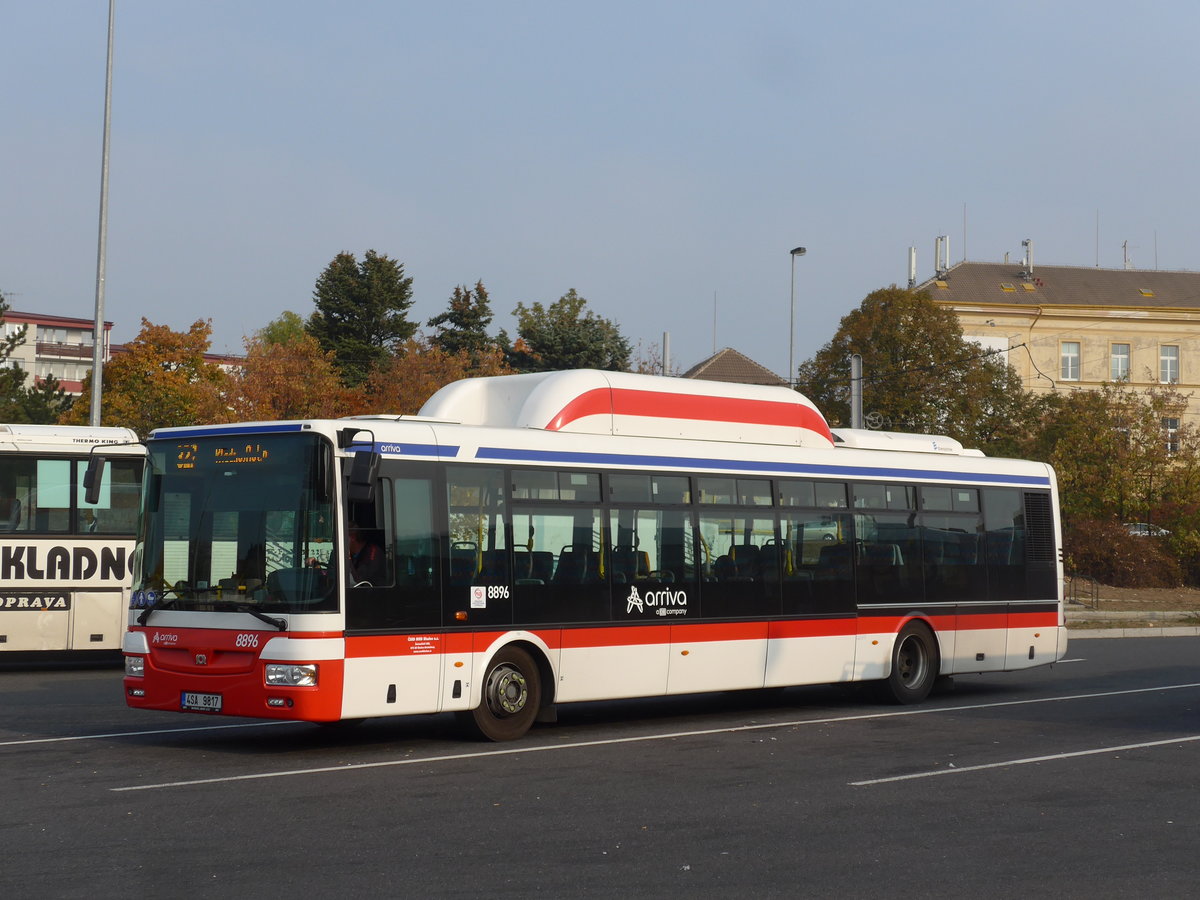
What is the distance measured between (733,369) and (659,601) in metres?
64.0

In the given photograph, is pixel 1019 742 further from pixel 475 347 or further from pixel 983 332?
pixel 983 332

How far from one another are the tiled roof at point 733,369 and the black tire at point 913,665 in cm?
Answer: 5896

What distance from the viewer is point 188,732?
14258mm

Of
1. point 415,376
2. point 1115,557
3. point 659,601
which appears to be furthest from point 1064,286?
point 659,601

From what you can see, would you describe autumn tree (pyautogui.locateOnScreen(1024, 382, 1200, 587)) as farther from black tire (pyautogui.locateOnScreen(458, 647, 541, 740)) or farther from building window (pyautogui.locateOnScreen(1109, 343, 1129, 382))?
black tire (pyautogui.locateOnScreen(458, 647, 541, 740))

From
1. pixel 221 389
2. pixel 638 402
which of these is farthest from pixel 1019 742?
pixel 221 389

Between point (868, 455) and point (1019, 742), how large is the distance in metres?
4.66

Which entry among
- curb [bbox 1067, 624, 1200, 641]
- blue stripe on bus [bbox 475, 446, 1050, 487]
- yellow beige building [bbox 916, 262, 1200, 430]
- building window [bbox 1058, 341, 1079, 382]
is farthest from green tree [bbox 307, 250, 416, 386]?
blue stripe on bus [bbox 475, 446, 1050, 487]

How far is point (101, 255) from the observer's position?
1156 inches

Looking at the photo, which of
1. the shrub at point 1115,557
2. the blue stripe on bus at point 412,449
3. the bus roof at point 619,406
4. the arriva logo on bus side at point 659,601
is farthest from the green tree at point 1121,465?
the blue stripe on bus at point 412,449

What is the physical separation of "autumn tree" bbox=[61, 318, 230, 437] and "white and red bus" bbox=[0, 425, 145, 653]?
27782mm

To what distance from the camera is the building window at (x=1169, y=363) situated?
81.6m

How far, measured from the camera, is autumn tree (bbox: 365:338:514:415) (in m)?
52.8

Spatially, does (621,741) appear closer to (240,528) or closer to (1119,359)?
(240,528)
